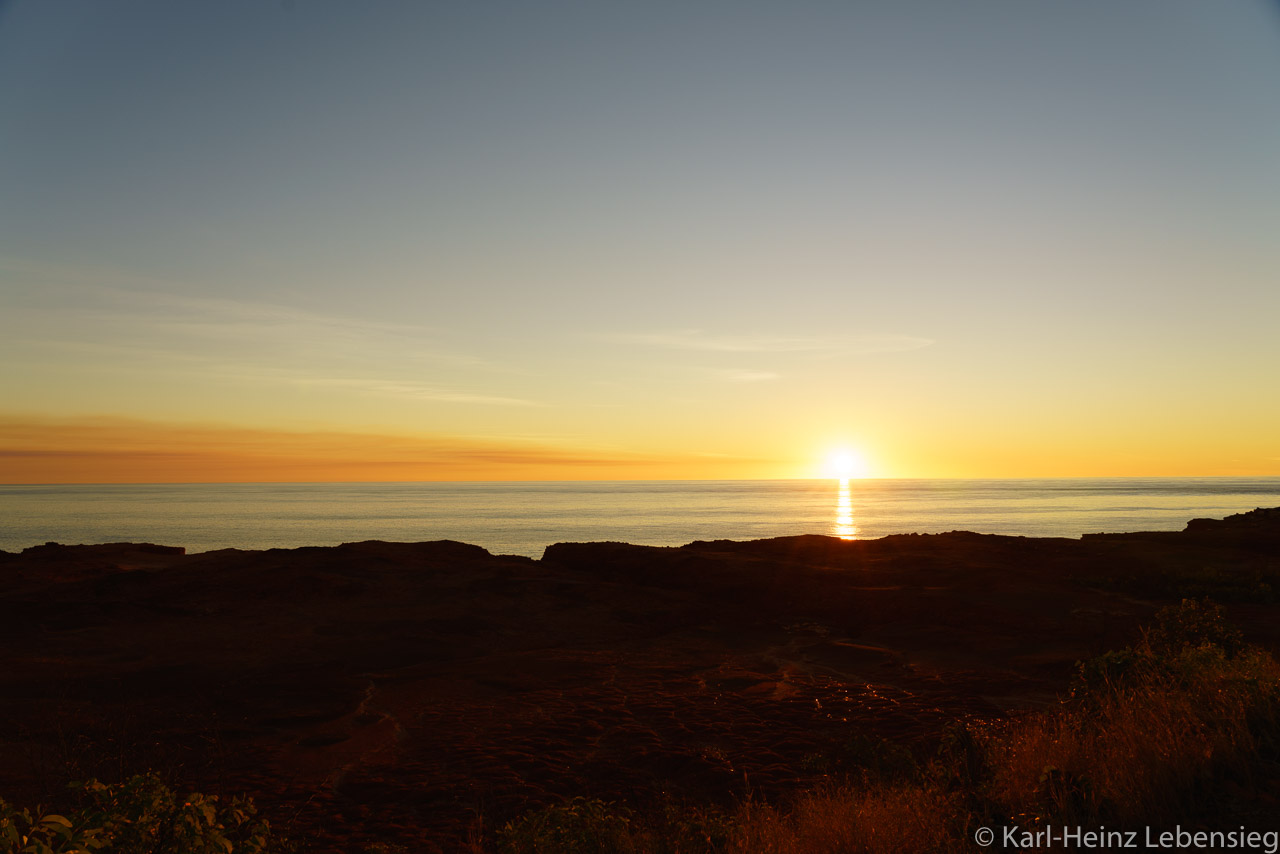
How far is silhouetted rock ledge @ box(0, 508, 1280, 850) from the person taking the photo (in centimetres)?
1061

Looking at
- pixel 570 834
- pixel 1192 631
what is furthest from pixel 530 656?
pixel 1192 631

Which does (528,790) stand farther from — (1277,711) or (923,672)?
(923,672)

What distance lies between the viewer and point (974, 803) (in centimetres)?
665

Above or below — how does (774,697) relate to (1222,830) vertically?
below

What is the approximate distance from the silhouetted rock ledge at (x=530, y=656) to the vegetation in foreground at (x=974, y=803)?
2.54 metres

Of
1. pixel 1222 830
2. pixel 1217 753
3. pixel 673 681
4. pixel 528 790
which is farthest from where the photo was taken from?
pixel 673 681

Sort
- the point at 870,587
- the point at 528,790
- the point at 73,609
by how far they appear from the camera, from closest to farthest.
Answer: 1. the point at 528,790
2. the point at 73,609
3. the point at 870,587

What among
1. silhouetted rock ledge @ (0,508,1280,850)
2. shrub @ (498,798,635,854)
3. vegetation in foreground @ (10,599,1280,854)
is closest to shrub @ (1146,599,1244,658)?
silhouetted rock ledge @ (0,508,1280,850)

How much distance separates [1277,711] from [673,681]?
1043cm

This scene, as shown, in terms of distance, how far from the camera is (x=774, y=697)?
563 inches

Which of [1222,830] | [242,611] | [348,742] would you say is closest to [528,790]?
[348,742]

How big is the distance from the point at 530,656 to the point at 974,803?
12690mm

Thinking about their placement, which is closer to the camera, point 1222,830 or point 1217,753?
point 1222,830

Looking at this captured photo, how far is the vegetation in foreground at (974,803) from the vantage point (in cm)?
507
